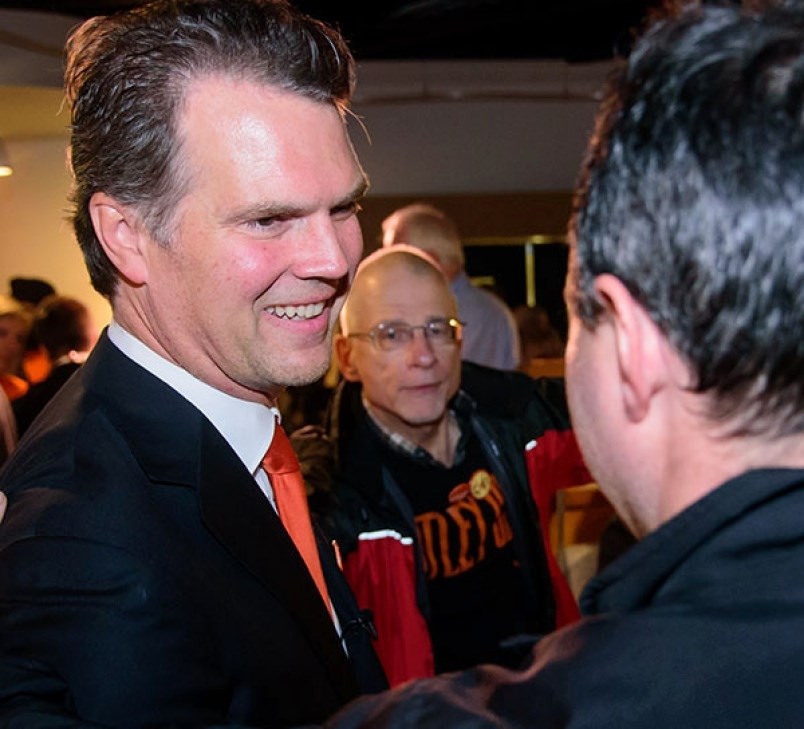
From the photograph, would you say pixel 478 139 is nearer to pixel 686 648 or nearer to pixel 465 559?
pixel 465 559

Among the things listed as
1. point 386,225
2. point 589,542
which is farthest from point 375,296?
point 386,225

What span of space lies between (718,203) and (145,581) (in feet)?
2.32

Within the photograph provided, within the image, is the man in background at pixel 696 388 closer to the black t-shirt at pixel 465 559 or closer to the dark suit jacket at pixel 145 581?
the dark suit jacket at pixel 145 581

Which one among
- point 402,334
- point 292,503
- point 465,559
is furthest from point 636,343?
point 402,334

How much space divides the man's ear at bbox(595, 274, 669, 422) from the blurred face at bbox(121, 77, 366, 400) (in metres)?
0.61

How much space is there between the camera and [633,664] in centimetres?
72

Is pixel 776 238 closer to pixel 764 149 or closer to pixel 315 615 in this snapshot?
pixel 764 149

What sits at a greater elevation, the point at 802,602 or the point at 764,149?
the point at 764,149

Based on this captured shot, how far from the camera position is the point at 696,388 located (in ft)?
2.52

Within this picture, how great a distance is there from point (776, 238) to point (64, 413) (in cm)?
88

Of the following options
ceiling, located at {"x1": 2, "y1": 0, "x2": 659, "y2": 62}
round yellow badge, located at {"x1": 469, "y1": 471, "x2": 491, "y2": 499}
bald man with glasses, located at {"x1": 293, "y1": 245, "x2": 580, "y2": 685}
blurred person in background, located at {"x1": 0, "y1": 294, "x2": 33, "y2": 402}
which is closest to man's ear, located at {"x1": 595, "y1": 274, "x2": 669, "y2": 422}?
bald man with glasses, located at {"x1": 293, "y1": 245, "x2": 580, "y2": 685}

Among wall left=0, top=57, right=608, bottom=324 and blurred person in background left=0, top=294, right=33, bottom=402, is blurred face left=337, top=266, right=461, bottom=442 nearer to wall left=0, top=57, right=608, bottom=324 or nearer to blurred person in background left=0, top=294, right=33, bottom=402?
blurred person in background left=0, top=294, right=33, bottom=402

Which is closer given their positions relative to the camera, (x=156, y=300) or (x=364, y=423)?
(x=156, y=300)

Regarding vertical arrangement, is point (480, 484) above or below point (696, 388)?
below
